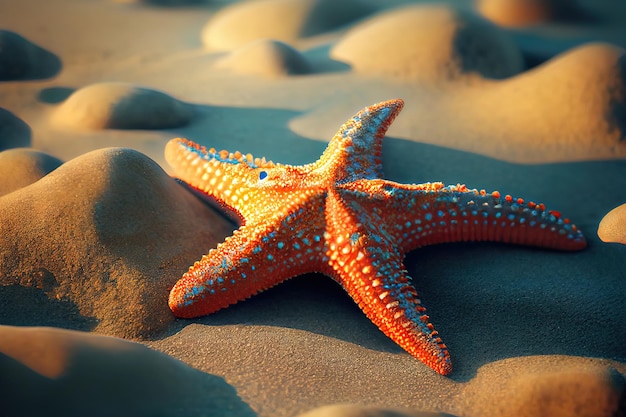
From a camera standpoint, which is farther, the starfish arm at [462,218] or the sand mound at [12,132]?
the sand mound at [12,132]

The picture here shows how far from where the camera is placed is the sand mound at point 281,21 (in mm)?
5367

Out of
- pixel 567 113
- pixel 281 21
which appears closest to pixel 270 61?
pixel 281 21

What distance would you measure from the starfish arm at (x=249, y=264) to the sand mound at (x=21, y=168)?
125 centimetres

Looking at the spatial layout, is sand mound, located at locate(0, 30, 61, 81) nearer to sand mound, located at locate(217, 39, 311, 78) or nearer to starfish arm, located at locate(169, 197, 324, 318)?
sand mound, located at locate(217, 39, 311, 78)

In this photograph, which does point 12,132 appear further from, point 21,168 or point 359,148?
point 359,148

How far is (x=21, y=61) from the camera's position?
4.60 metres

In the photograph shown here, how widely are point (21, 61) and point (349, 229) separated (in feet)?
11.5

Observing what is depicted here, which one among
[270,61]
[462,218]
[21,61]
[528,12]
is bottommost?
[462,218]

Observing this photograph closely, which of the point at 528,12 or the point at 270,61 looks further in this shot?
the point at 528,12

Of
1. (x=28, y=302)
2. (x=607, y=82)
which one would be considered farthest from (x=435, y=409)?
(x=607, y=82)

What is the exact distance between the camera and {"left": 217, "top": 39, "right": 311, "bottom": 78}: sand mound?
4535mm

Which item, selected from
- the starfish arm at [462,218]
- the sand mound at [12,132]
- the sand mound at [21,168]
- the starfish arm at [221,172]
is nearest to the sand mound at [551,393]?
the starfish arm at [462,218]

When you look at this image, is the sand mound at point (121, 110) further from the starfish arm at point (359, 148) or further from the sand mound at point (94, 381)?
the sand mound at point (94, 381)

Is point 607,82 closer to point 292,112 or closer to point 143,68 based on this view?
point 292,112
